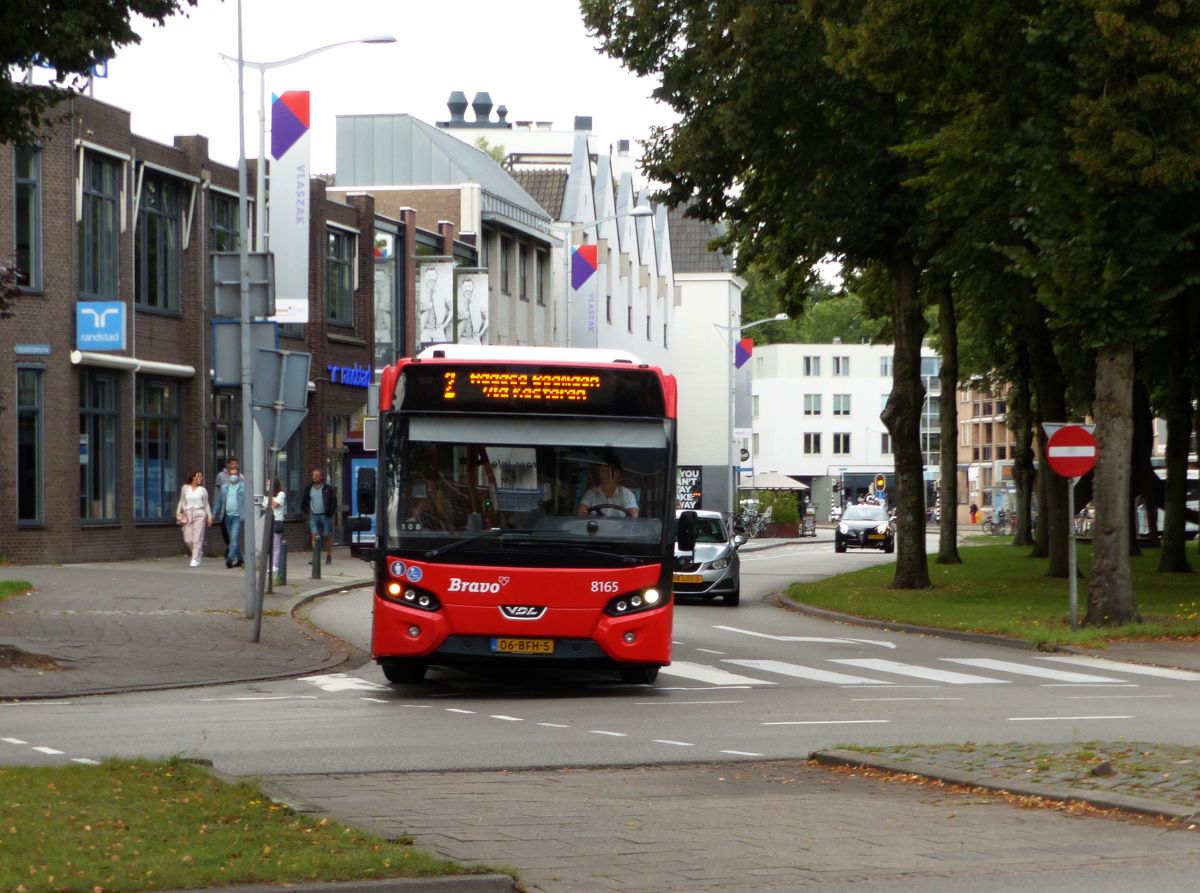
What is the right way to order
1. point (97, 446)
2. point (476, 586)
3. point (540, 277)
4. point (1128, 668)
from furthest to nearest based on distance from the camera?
point (540, 277), point (97, 446), point (1128, 668), point (476, 586)

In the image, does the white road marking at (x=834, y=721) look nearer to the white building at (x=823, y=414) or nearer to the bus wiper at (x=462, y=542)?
the bus wiper at (x=462, y=542)

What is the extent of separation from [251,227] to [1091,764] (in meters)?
36.4

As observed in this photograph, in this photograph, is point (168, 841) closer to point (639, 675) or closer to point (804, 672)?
point (639, 675)

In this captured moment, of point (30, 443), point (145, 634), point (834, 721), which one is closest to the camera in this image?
point (834, 721)

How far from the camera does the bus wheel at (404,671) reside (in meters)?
16.5

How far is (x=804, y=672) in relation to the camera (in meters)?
19.3

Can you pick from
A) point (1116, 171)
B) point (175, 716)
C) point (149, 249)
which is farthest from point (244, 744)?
Answer: point (149, 249)

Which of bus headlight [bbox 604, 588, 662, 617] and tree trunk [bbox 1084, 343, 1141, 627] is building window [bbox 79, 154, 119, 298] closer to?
tree trunk [bbox 1084, 343, 1141, 627]

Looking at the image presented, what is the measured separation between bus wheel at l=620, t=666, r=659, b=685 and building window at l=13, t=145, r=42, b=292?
20.3 m

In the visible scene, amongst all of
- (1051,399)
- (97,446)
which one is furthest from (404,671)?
(1051,399)

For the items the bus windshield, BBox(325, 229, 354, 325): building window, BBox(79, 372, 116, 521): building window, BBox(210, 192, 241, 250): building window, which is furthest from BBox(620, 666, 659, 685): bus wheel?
BBox(325, 229, 354, 325): building window

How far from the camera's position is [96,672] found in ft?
57.9

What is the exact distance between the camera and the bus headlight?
15711 mm

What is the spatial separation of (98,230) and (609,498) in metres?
23.4
